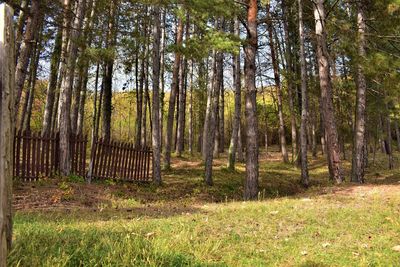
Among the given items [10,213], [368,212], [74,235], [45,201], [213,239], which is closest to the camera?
[10,213]

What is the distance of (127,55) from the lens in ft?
78.3

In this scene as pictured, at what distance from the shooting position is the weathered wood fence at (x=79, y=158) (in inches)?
487

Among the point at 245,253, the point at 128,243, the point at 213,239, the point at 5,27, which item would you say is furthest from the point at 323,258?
the point at 5,27

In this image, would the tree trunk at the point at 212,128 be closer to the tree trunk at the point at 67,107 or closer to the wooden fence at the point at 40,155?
the wooden fence at the point at 40,155

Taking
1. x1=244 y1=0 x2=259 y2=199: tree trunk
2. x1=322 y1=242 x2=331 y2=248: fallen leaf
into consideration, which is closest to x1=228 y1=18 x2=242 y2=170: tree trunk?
x1=244 y1=0 x2=259 y2=199: tree trunk

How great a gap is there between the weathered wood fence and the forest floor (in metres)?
0.63

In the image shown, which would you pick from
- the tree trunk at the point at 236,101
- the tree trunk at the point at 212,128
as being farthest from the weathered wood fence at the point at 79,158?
the tree trunk at the point at 236,101

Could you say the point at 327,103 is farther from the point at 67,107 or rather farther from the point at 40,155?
the point at 40,155

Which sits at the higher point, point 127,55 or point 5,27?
point 127,55

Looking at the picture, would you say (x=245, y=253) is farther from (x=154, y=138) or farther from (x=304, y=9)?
(x=304, y=9)

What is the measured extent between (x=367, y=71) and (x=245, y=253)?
35.7 ft

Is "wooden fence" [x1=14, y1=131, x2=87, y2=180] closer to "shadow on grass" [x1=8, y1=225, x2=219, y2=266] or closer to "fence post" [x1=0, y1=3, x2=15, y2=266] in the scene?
"shadow on grass" [x1=8, y1=225, x2=219, y2=266]

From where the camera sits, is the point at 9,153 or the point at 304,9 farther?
the point at 304,9

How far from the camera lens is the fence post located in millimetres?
2695
